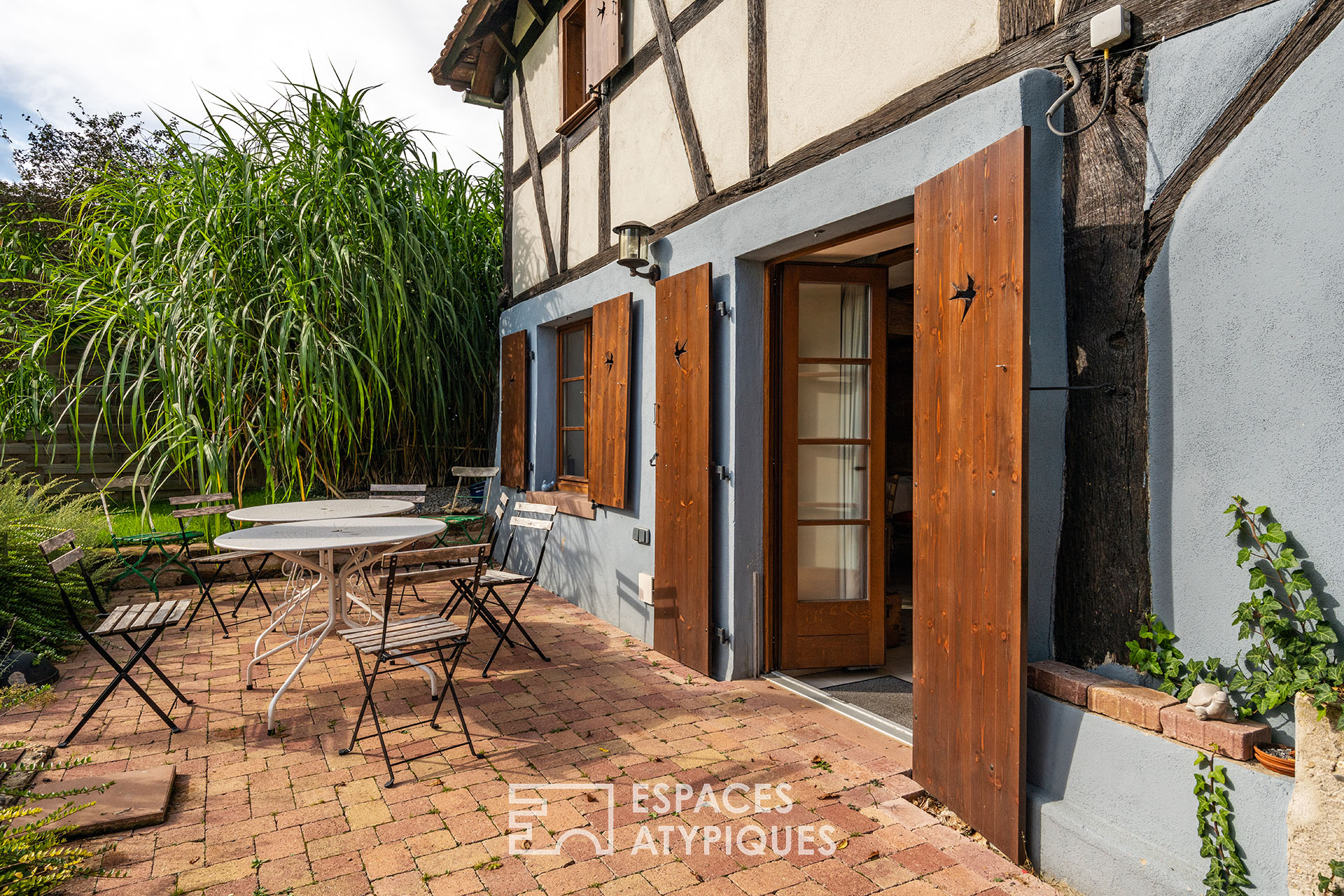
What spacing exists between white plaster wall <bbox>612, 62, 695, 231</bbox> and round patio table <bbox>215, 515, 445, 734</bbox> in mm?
2195

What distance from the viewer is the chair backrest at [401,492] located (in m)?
5.85

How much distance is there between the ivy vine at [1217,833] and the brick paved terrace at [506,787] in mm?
471

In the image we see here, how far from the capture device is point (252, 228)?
5.91 metres

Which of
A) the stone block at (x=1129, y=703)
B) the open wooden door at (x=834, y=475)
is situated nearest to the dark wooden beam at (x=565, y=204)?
the open wooden door at (x=834, y=475)

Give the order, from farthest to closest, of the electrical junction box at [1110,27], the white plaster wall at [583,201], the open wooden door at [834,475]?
the white plaster wall at [583,201], the open wooden door at [834,475], the electrical junction box at [1110,27]

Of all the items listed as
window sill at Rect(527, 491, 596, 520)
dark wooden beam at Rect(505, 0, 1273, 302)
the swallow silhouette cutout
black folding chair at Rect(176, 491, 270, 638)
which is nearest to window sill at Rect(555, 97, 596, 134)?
dark wooden beam at Rect(505, 0, 1273, 302)

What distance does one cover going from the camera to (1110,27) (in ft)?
6.91

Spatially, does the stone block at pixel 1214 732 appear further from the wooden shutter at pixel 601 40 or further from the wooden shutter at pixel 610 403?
the wooden shutter at pixel 601 40

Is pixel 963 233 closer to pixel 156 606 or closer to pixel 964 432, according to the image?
pixel 964 432

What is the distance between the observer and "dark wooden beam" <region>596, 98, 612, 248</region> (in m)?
4.98

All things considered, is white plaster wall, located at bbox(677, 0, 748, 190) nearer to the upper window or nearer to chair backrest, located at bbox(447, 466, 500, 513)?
the upper window

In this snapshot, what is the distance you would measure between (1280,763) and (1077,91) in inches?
71.7

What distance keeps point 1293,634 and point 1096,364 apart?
832 millimetres

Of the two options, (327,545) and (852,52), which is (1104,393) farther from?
A: (327,545)
